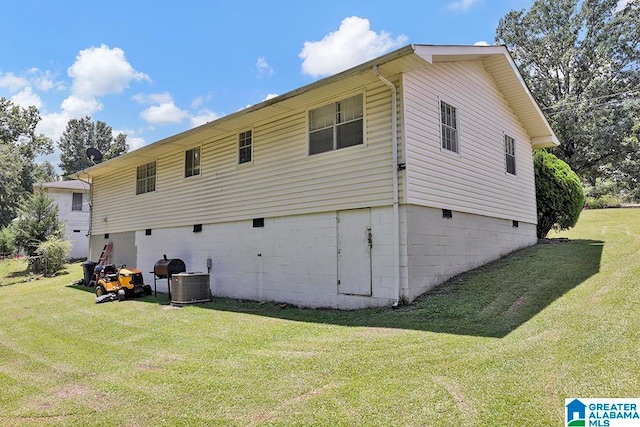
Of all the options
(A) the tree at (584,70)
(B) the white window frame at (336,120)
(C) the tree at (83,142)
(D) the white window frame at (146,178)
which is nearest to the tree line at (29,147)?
(C) the tree at (83,142)

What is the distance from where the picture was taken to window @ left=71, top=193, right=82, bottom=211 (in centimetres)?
2717

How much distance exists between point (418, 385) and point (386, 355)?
99 cm

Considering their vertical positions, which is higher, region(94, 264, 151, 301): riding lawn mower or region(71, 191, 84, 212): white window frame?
region(71, 191, 84, 212): white window frame

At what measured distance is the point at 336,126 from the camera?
8891mm

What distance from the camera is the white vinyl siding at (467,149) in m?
8.09

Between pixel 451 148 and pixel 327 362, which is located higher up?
pixel 451 148

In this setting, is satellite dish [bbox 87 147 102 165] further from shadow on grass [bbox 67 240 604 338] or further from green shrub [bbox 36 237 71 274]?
shadow on grass [bbox 67 240 604 338]

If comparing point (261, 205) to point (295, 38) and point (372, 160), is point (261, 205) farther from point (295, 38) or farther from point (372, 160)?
point (295, 38)

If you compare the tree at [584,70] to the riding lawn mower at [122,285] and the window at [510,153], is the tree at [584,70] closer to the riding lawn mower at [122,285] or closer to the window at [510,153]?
the window at [510,153]

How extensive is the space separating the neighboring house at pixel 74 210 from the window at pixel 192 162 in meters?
16.8

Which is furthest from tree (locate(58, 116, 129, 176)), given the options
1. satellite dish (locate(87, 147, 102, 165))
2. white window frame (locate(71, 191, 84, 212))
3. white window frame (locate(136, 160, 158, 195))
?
white window frame (locate(136, 160, 158, 195))

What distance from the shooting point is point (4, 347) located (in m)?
6.88

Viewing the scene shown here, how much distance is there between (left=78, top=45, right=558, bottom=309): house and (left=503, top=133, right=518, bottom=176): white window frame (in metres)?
0.05

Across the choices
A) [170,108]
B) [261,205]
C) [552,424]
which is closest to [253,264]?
[261,205]
